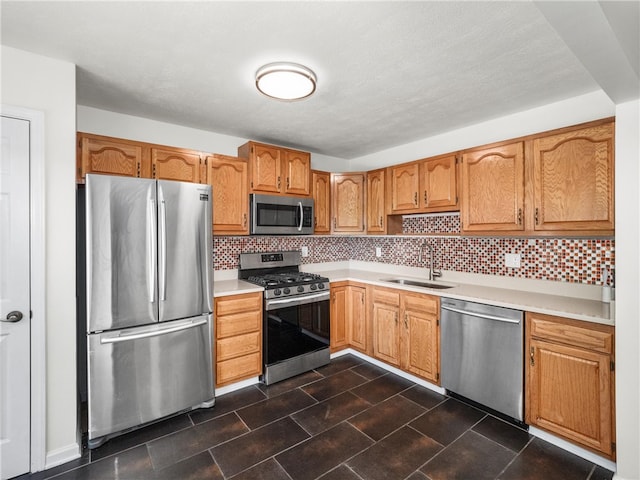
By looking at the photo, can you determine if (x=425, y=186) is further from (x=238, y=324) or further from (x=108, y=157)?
(x=108, y=157)

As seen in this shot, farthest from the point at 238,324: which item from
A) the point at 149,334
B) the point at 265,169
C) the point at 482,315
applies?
the point at 482,315

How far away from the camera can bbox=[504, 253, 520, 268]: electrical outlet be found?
281 cm

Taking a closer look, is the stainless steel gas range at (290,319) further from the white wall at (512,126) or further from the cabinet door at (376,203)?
the white wall at (512,126)

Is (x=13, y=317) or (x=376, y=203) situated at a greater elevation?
(x=376, y=203)

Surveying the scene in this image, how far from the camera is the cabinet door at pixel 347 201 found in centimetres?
388

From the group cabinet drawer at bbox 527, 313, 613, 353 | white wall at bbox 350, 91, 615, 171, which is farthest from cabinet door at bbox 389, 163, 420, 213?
cabinet drawer at bbox 527, 313, 613, 353

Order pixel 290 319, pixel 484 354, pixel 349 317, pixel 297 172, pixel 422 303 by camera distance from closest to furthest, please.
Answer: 1. pixel 484 354
2. pixel 422 303
3. pixel 290 319
4. pixel 297 172
5. pixel 349 317

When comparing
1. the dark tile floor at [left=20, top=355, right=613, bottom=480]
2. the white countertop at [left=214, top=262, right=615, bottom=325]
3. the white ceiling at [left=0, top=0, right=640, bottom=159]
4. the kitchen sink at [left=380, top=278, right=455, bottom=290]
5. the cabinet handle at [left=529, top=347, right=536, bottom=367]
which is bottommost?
the dark tile floor at [left=20, top=355, right=613, bottom=480]

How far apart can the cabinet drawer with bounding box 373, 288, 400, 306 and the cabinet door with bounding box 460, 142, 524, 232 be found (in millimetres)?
907

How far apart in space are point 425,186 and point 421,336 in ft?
4.84

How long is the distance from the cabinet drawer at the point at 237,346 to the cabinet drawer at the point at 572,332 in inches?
89.1

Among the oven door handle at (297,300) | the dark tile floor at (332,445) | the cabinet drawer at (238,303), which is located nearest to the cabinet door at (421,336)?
the dark tile floor at (332,445)

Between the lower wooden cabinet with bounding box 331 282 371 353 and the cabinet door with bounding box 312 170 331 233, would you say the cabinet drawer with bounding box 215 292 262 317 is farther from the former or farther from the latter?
the cabinet door with bounding box 312 170 331 233

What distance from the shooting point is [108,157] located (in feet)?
8.21
